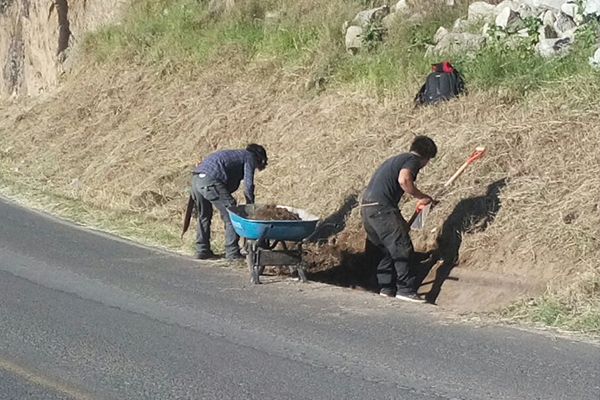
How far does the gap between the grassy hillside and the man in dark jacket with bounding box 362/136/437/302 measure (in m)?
0.59

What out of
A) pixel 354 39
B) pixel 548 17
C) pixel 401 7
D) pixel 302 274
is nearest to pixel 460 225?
pixel 302 274

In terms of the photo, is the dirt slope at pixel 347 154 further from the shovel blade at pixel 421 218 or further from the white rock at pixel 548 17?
the white rock at pixel 548 17

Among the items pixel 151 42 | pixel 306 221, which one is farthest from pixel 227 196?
pixel 151 42

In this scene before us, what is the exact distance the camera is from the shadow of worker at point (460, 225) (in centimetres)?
1098

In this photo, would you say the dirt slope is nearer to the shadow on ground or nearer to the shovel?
the shadow on ground

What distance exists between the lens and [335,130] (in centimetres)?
1516

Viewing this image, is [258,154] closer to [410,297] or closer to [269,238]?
[269,238]

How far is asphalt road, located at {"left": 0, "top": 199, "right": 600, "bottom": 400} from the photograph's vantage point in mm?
6738

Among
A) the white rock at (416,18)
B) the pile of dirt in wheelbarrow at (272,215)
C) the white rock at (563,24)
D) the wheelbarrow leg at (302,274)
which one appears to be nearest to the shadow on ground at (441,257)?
the wheelbarrow leg at (302,274)

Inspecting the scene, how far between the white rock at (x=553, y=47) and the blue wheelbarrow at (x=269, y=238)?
5108 mm

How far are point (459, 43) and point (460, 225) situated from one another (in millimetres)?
5218

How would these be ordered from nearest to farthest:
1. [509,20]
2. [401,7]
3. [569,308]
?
[569,308] < [509,20] < [401,7]

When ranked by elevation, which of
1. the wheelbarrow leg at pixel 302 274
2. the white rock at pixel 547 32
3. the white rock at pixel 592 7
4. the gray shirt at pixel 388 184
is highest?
the white rock at pixel 592 7

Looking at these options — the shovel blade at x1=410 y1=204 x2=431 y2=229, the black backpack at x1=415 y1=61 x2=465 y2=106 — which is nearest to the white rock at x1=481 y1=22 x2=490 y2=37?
the black backpack at x1=415 y1=61 x2=465 y2=106
